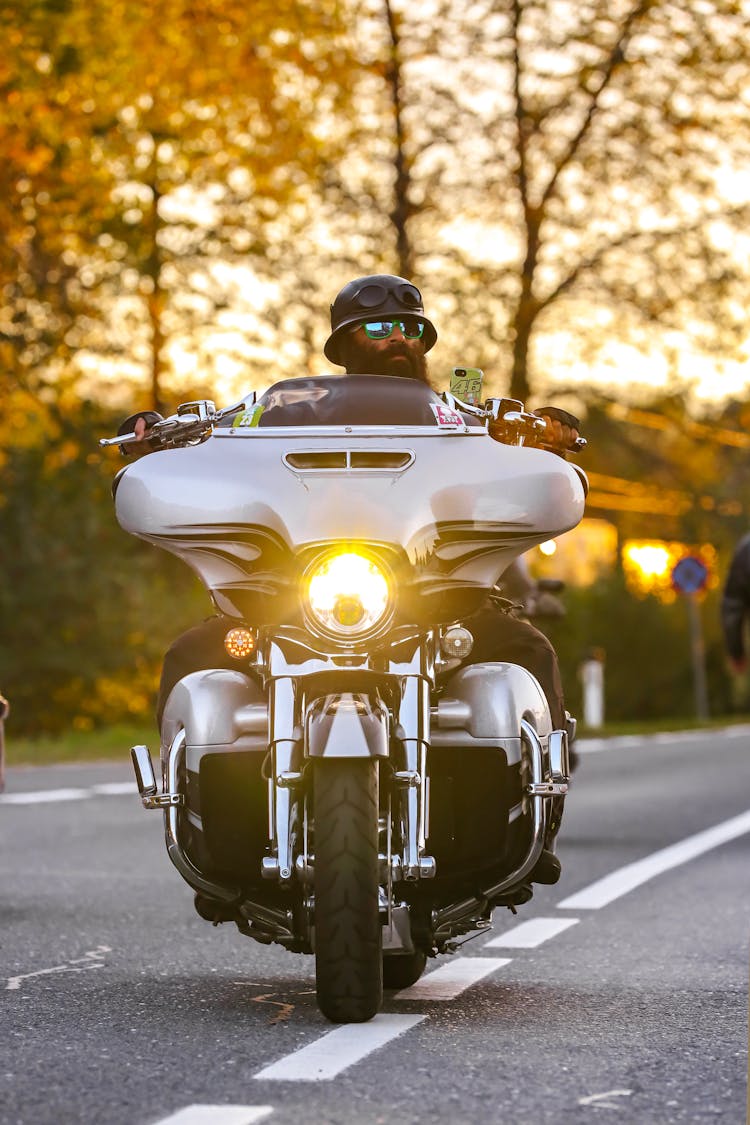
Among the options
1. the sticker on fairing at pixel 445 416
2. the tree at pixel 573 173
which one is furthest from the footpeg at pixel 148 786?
the tree at pixel 573 173

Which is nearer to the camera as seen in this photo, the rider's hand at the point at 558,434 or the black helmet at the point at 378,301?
the rider's hand at the point at 558,434

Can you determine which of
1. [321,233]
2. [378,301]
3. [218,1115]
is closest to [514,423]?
[378,301]

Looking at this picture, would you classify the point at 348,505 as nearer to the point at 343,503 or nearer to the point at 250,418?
the point at 343,503

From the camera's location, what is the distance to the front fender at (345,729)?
5539mm

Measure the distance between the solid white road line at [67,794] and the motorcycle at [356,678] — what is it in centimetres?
841

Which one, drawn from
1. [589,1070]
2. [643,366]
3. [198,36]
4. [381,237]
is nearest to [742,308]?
[643,366]

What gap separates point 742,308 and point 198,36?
7365 millimetres

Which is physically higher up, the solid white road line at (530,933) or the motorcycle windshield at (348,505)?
the motorcycle windshield at (348,505)

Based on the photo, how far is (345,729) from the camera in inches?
219

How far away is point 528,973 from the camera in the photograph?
7.08m

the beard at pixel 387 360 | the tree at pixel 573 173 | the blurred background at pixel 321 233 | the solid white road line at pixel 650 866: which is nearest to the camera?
the beard at pixel 387 360

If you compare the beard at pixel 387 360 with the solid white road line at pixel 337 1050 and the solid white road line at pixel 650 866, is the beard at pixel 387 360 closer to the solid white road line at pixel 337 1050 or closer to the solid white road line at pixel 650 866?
the solid white road line at pixel 337 1050

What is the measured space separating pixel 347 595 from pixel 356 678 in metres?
0.20

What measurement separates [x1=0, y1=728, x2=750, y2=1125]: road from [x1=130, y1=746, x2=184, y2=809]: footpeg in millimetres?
536
